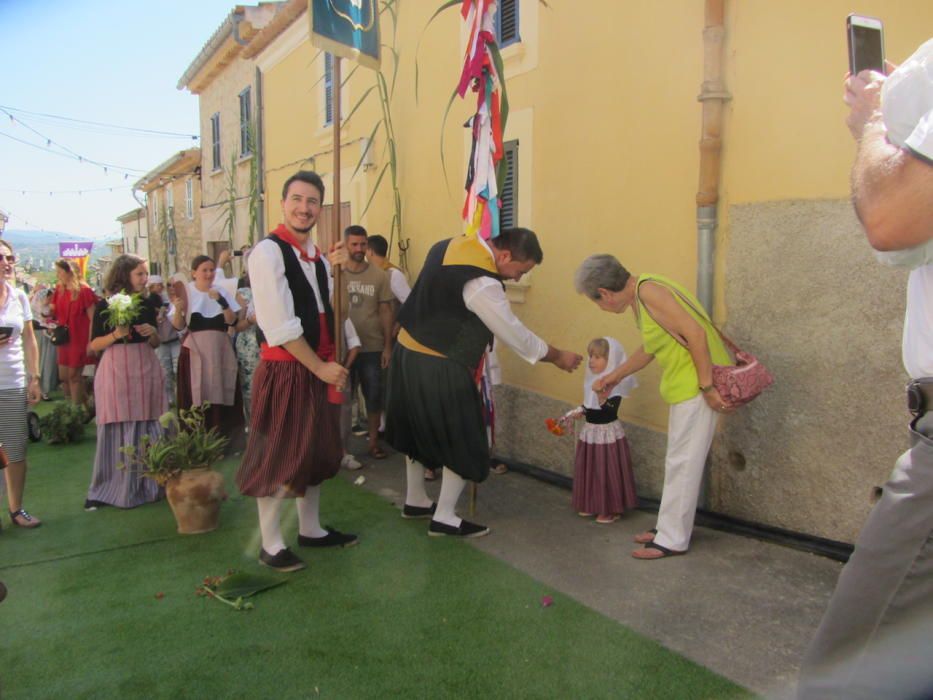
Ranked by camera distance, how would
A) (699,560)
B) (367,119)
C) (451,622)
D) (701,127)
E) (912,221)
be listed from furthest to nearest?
(367,119) < (701,127) < (699,560) < (451,622) < (912,221)

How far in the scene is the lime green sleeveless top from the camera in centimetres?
376

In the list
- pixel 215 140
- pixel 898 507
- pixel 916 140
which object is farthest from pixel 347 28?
pixel 215 140

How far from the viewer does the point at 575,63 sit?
5.21 meters

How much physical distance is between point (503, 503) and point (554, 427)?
82 centimetres

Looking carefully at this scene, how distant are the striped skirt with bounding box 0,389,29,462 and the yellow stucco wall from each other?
342 cm

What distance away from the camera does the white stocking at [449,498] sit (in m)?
4.25

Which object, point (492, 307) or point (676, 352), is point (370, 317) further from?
point (676, 352)

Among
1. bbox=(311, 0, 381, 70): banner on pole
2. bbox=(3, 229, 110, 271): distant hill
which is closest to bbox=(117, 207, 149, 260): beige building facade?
bbox=(3, 229, 110, 271): distant hill

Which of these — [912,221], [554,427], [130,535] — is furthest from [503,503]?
[912,221]

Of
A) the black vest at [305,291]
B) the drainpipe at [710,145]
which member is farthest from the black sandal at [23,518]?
the drainpipe at [710,145]

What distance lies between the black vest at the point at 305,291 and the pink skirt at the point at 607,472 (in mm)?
1779

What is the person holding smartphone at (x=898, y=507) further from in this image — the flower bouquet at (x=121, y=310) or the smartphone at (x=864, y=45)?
the flower bouquet at (x=121, y=310)

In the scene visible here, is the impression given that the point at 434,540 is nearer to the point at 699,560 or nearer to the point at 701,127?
the point at 699,560

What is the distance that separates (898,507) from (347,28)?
366 cm
